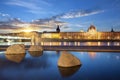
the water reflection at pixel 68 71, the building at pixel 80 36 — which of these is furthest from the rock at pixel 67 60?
the building at pixel 80 36

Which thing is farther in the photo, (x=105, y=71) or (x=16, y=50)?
(x=16, y=50)

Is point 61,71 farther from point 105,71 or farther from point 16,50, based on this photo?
point 16,50

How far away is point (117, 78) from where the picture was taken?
16125 mm

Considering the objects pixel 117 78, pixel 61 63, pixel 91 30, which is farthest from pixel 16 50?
pixel 91 30

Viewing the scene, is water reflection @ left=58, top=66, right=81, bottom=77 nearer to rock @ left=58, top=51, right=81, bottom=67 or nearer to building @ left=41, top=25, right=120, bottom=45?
rock @ left=58, top=51, right=81, bottom=67

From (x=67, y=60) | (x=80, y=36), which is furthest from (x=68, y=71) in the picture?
(x=80, y=36)

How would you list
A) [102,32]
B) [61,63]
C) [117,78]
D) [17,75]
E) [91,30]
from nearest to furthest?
[117,78]
[17,75]
[61,63]
[102,32]
[91,30]

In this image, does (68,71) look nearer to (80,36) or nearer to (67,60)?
(67,60)

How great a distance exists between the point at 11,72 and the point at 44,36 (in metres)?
152

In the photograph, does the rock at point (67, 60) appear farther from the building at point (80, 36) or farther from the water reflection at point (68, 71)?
the building at point (80, 36)

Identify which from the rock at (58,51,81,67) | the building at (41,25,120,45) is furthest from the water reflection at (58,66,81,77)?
the building at (41,25,120,45)

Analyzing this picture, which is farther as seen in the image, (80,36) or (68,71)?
(80,36)

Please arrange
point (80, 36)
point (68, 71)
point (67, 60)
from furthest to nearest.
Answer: point (80, 36) → point (67, 60) → point (68, 71)

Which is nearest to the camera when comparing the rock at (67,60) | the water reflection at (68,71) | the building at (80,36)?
the water reflection at (68,71)
